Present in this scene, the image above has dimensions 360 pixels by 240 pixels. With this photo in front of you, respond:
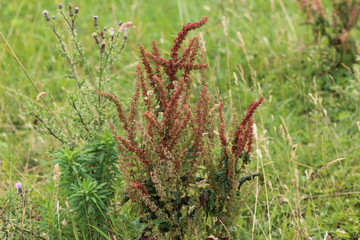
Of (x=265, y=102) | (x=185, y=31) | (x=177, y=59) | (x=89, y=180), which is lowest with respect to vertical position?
(x=265, y=102)

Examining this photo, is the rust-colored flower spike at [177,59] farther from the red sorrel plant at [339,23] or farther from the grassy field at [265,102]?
the red sorrel plant at [339,23]

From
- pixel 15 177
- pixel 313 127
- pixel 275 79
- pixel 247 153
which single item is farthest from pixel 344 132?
pixel 15 177

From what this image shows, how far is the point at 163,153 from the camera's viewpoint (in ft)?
6.82

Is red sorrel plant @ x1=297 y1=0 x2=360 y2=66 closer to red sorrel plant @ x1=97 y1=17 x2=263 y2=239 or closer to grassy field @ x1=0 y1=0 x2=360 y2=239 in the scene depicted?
grassy field @ x1=0 y1=0 x2=360 y2=239

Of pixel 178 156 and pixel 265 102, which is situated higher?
pixel 178 156

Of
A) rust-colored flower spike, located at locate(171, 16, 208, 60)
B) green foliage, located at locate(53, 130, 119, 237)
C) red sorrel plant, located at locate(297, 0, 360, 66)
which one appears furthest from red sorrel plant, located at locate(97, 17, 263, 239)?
red sorrel plant, located at locate(297, 0, 360, 66)

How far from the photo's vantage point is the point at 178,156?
209 cm

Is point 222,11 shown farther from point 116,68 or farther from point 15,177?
point 15,177

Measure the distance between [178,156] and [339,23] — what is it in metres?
3.00

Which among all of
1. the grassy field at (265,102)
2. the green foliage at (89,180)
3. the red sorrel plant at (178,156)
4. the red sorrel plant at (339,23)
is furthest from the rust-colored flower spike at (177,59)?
the red sorrel plant at (339,23)

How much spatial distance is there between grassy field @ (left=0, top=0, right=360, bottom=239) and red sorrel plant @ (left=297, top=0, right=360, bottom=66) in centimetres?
11

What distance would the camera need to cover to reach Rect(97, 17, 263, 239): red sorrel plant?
200 centimetres

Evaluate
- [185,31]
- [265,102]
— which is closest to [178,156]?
[185,31]

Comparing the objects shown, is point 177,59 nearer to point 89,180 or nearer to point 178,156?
point 178,156
